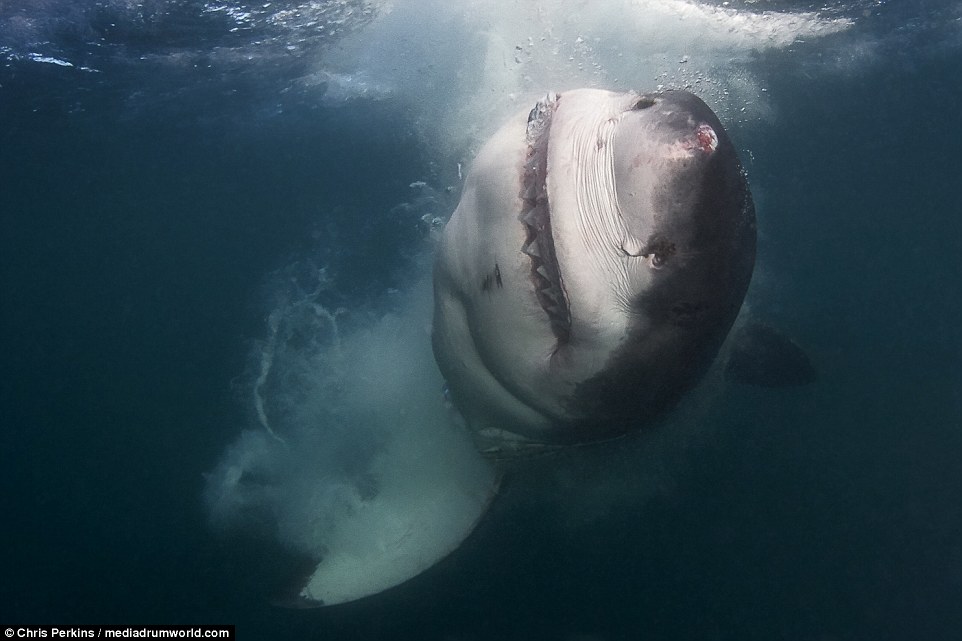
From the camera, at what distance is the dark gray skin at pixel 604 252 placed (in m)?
2.45

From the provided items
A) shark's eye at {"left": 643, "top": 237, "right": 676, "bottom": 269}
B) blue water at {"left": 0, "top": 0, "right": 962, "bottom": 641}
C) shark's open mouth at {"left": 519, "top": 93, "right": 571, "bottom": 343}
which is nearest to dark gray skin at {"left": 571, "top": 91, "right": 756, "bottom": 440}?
shark's eye at {"left": 643, "top": 237, "right": 676, "bottom": 269}

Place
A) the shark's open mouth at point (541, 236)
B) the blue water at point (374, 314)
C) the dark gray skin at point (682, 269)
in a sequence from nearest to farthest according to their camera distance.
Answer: the dark gray skin at point (682, 269) < the shark's open mouth at point (541, 236) < the blue water at point (374, 314)

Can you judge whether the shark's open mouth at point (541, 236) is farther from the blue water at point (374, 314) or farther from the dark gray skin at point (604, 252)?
the blue water at point (374, 314)

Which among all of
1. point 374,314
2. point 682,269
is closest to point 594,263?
point 682,269

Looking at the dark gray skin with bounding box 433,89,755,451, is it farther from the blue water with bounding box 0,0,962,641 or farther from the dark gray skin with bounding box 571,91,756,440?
the blue water with bounding box 0,0,962,641

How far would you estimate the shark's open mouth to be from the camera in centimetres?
275

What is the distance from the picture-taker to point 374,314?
557 centimetres

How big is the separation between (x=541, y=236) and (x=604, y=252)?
0.33m

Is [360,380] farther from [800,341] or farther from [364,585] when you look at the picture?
[800,341]

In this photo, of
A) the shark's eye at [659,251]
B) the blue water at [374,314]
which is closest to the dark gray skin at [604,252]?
the shark's eye at [659,251]

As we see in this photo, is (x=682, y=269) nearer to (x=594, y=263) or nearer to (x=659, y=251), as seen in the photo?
(x=659, y=251)

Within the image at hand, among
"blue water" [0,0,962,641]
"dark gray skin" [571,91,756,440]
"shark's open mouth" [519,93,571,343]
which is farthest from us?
"blue water" [0,0,962,641]

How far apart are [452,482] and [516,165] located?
3279mm

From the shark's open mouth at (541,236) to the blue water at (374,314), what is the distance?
2552mm
